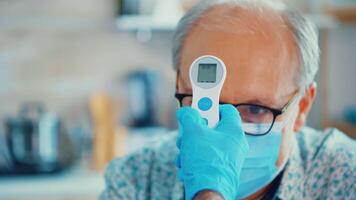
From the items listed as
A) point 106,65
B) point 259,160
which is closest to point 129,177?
point 259,160

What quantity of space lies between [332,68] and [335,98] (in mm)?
133

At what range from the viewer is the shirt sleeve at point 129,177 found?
1.18m

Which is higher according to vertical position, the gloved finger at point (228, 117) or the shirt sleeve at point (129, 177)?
the gloved finger at point (228, 117)

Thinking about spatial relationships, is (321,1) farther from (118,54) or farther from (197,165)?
(197,165)

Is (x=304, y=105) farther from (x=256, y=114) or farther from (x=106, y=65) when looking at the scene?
(x=106, y=65)

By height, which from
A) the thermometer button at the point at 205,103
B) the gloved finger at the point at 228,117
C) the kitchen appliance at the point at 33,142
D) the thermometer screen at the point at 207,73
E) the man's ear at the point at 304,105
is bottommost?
the kitchen appliance at the point at 33,142

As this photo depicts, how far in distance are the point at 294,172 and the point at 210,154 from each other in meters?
0.39

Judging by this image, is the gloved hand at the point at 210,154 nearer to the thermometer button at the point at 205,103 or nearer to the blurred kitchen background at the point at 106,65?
the thermometer button at the point at 205,103

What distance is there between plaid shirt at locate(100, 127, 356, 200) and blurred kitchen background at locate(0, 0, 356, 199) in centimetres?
99

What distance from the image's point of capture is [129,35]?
2371 mm

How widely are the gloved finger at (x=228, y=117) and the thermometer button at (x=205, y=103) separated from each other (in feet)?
0.07

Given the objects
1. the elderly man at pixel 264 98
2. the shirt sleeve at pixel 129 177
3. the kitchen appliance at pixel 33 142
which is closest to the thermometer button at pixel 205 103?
the elderly man at pixel 264 98

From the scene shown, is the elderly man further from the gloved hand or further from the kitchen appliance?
the kitchen appliance

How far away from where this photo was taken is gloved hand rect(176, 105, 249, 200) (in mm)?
796
